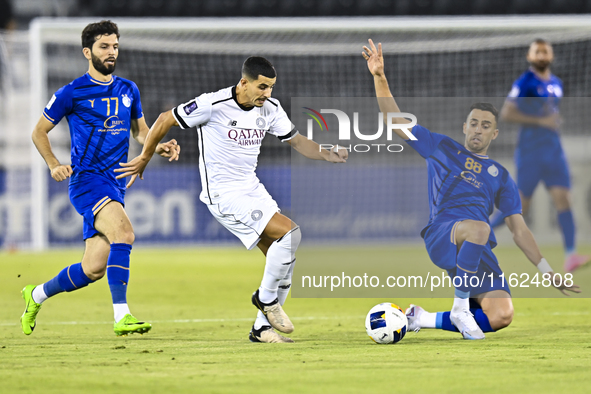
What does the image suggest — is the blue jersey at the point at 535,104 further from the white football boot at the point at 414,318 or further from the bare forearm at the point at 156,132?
the bare forearm at the point at 156,132

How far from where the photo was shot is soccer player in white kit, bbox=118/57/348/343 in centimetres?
532

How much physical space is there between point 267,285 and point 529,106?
4.81 metres

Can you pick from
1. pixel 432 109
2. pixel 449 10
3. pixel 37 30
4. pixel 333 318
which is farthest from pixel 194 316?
pixel 449 10

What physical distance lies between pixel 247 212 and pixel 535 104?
192 inches

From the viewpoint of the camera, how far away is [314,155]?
5.72m

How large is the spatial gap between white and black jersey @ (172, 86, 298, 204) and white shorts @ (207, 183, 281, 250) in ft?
0.20

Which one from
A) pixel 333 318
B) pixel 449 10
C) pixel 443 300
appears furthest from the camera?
pixel 449 10

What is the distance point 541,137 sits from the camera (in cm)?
926

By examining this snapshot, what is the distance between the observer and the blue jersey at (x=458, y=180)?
5.69 meters

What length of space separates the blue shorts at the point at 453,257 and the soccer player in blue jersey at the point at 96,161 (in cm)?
194

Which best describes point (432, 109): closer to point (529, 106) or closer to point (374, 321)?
point (529, 106)

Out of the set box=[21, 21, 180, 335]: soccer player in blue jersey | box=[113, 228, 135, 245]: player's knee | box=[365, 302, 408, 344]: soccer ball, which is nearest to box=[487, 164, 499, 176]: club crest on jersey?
box=[365, 302, 408, 344]: soccer ball

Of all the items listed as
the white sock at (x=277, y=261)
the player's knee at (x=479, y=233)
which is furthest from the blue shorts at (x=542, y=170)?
the white sock at (x=277, y=261)

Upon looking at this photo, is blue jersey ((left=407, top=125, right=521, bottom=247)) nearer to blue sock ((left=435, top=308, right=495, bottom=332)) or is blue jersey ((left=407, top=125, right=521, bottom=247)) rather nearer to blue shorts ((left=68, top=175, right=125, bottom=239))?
blue sock ((left=435, top=308, right=495, bottom=332))
